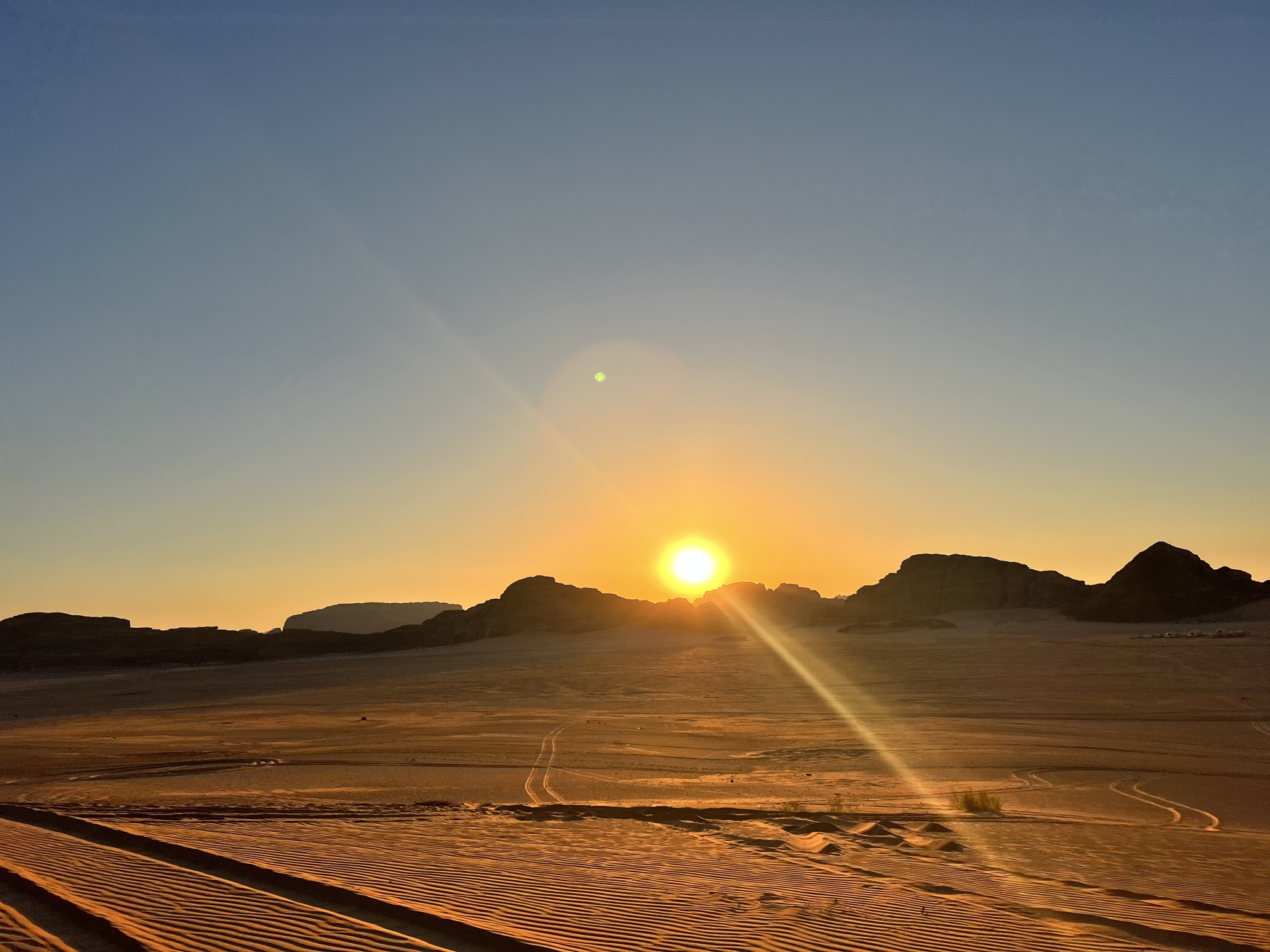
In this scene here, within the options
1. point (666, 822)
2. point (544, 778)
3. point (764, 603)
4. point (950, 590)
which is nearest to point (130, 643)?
point (764, 603)

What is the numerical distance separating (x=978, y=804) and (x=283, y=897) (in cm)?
901

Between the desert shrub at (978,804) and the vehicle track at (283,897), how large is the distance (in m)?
8.04

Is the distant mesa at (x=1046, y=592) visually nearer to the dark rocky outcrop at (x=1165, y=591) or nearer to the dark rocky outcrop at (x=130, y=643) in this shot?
the dark rocky outcrop at (x=1165, y=591)

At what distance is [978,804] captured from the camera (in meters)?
12.1

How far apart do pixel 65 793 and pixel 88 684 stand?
43.4 m

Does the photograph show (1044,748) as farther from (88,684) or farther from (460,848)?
(88,684)

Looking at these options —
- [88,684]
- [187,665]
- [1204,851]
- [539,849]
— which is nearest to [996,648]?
[1204,851]

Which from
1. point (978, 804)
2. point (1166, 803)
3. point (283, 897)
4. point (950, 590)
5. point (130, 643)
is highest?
point (950, 590)

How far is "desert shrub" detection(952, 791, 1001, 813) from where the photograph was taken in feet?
39.6

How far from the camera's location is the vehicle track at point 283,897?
6.11 m

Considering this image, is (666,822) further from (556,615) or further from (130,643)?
(130,643)

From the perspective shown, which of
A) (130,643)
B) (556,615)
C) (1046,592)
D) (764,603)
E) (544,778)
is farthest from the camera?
(764,603)

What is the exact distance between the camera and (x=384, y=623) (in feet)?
533

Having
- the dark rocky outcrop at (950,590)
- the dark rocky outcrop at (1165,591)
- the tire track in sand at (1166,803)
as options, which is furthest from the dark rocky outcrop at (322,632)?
the tire track in sand at (1166,803)
